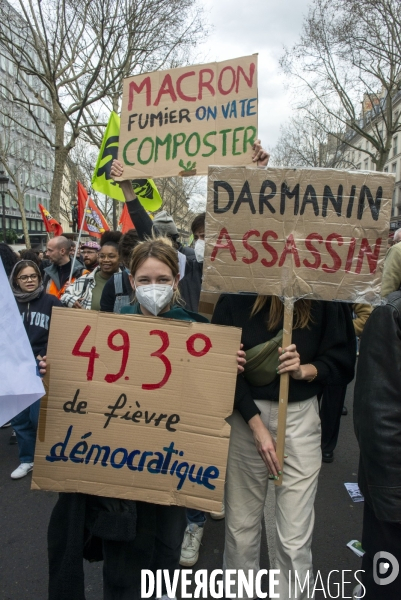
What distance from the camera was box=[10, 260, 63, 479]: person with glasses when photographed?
4.06 m

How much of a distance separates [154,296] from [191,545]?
168 cm

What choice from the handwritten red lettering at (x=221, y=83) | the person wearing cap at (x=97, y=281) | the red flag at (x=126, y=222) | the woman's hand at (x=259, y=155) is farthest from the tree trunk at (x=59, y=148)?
the woman's hand at (x=259, y=155)

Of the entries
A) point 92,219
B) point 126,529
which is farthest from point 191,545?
point 92,219

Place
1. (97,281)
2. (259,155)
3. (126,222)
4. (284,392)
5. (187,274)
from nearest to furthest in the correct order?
1. (284,392)
2. (259,155)
3. (187,274)
4. (97,281)
5. (126,222)

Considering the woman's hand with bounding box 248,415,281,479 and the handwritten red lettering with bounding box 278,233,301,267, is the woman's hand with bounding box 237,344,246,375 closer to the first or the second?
the woman's hand with bounding box 248,415,281,479

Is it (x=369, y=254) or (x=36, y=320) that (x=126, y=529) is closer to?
(x=369, y=254)

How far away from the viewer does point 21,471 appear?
4.02 metres

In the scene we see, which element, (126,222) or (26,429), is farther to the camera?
(126,222)

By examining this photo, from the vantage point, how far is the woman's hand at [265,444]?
198cm

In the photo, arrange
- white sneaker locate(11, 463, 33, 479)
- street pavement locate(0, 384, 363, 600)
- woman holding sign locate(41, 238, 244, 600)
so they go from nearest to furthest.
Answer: woman holding sign locate(41, 238, 244, 600)
street pavement locate(0, 384, 363, 600)
white sneaker locate(11, 463, 33, 479)

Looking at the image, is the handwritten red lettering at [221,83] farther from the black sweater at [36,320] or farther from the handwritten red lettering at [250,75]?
the black sweater at [36,320]

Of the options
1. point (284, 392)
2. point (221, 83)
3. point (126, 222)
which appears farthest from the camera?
point (126, 222)

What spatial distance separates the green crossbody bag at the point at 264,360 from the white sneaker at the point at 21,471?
2.80 meters

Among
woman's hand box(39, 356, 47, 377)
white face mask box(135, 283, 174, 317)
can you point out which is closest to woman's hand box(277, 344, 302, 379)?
white face mask box(135, 283, 174, 317)
